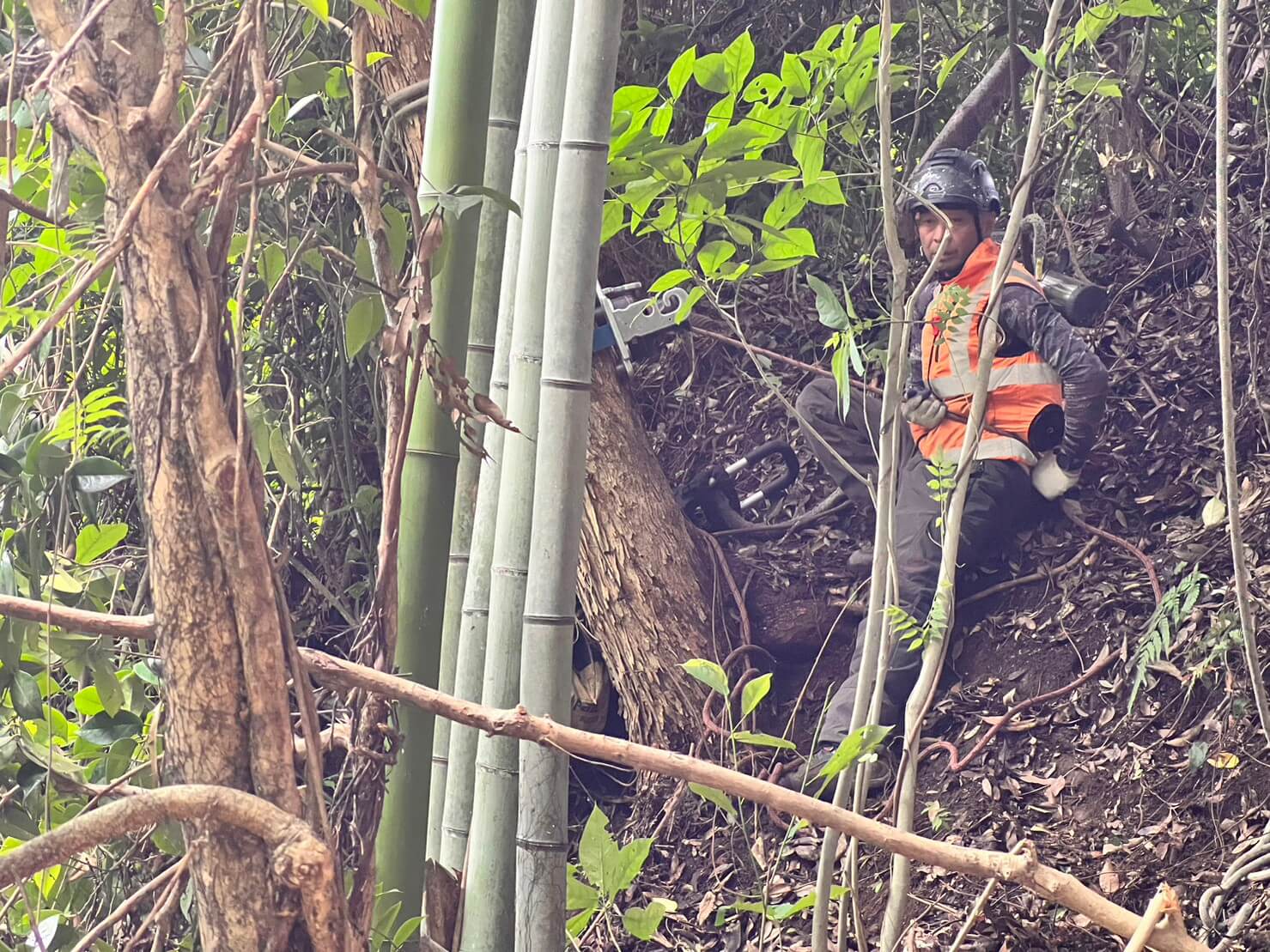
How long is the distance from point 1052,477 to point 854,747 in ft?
6.95

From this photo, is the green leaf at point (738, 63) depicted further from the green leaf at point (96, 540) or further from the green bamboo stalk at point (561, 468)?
the green leaf at point (96, 540)

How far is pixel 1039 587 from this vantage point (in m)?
3.15

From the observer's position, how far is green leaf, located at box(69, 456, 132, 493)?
3.84ft

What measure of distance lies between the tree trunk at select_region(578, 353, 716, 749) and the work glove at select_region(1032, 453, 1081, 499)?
3.09 ft

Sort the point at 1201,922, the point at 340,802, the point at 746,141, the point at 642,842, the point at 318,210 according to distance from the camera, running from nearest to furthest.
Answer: the point at 340,802
the point at 642,842
the point at 746,141
the point at 1201,922
the point at 318,210

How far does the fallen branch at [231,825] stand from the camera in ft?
2.20

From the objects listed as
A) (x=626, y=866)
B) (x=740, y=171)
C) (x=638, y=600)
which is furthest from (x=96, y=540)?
(x=638, y=600)

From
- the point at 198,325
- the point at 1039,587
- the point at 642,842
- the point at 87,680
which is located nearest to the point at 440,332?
the point at 198,325

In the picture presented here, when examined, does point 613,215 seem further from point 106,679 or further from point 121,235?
point 121,235

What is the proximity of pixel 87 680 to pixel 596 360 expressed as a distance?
1.80 meters

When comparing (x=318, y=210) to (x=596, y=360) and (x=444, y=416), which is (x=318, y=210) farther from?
(x=444, y=416)

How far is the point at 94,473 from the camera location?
118cm

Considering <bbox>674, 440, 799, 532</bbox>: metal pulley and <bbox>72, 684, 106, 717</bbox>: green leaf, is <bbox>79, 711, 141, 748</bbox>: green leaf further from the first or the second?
<bbox>674, 440, 799, 532</bbox>: metal pulley

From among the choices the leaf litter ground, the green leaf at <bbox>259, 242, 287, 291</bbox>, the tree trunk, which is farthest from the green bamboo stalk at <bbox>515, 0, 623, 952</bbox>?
the tree trunk
